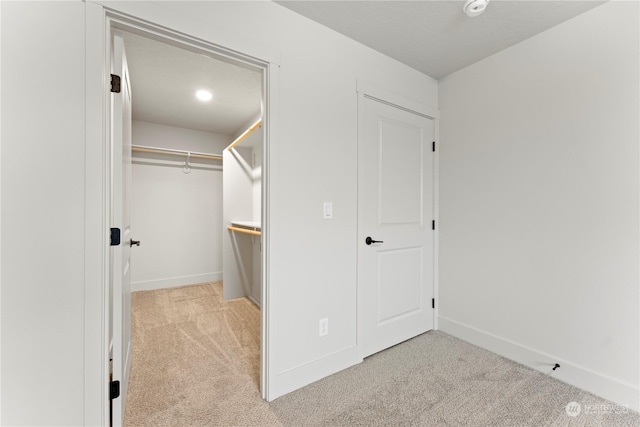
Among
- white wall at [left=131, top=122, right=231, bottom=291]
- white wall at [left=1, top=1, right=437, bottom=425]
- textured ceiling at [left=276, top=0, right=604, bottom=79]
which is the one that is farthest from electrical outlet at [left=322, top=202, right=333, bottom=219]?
white wall at [left=131, top=122, right=231, bottom=291]

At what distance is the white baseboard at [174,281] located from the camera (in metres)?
3.86

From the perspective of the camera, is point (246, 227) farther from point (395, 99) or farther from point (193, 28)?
point (193, 28)

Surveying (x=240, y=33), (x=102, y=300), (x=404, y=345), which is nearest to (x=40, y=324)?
(x=102, y=300)

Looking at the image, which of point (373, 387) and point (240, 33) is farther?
point (373, 387)

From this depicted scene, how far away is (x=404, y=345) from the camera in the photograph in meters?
2.37

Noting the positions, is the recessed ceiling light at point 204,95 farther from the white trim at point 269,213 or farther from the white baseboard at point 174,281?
the white baseboard at point 174,281

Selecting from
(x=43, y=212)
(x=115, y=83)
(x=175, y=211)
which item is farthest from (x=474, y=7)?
(x=175, y=211)

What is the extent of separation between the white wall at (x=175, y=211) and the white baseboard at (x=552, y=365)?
3.45 metres

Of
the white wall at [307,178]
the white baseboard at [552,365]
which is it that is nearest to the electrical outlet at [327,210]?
the white wall at [307,178]

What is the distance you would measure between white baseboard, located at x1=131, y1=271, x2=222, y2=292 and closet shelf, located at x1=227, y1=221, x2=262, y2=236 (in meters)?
1.21

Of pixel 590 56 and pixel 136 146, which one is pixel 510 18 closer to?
pixel 590 56

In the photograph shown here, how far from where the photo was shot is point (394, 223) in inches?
92.6

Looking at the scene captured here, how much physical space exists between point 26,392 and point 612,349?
2.93m

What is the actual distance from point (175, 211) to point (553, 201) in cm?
428
